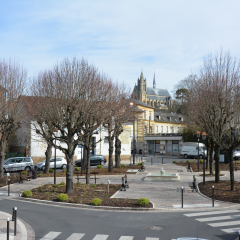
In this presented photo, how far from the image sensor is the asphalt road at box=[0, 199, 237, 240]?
9.43m

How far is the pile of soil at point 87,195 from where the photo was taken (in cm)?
1424

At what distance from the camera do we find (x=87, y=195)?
16.2m

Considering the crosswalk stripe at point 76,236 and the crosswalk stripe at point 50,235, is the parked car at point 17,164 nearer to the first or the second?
the crosswalk stripe at point 50,235

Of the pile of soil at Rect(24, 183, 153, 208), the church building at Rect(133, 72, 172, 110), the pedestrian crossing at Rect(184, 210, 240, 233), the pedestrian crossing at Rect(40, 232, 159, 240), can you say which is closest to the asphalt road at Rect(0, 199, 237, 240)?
the pedestrian crossing at Rect(40, 232, 159, 240)

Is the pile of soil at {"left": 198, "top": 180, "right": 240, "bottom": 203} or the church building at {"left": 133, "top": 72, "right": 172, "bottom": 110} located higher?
the church building at {"left": 133, "top": 72, "right": 172, "bottom": 110}

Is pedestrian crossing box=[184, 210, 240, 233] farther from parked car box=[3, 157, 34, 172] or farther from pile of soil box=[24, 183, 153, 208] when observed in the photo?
parked car box=[3, 157, 34, 172]

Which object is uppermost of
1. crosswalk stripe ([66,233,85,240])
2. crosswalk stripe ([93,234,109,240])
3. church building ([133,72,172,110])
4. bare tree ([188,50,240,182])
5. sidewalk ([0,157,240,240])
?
church building ([133,72,172,110])

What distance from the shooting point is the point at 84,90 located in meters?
17.0

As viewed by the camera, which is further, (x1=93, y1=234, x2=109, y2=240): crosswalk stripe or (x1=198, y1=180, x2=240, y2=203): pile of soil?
(x1=198, y1=180, x2=240, y2=203): pile of soil

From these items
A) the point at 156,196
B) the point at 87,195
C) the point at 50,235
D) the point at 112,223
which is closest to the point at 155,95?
the point at 156,196

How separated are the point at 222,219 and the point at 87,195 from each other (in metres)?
7.87

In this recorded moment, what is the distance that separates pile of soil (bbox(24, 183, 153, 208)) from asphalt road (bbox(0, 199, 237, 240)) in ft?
3.85

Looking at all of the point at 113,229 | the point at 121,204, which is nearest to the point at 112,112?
the point at 121,204

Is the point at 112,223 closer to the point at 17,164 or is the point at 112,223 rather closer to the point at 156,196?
the point at 156,196
